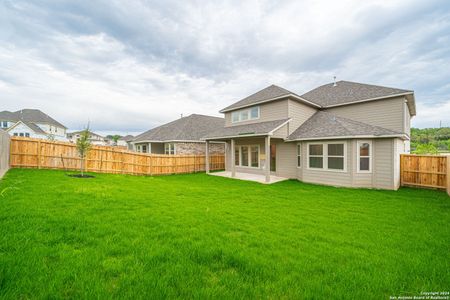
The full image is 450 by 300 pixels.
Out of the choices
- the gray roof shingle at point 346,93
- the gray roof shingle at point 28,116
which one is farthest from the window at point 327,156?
the gray roof shingle at point 28,116

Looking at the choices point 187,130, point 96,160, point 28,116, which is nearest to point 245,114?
point 187,130

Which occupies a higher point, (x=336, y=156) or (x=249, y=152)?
(x=249, y=152)

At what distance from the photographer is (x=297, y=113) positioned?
13.7m

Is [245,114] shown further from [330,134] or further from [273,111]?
[330,134]

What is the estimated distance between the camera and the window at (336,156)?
10664 mm

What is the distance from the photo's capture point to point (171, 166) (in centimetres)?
1563

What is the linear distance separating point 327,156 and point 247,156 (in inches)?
259

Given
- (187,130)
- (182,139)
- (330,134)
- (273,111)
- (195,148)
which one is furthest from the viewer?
(187,130)

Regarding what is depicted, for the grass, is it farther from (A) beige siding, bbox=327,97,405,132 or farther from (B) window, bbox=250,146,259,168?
(B) window, bbox=250,146,259,168

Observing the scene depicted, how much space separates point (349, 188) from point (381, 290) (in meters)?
9.29

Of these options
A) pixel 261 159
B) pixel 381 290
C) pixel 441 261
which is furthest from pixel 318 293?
pixel 261 159

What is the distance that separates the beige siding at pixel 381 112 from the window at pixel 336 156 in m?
4.53

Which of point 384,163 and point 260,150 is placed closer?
point 384,163

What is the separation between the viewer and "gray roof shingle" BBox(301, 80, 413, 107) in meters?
12.5
